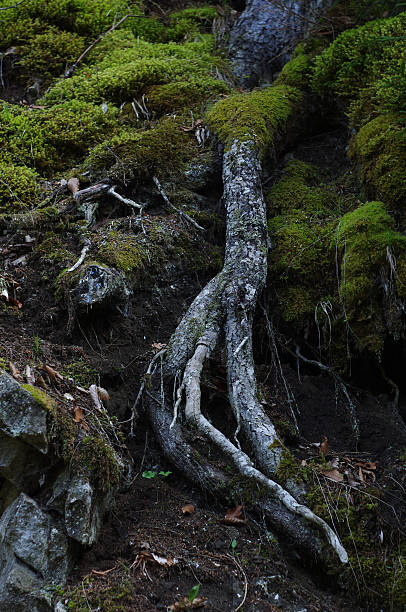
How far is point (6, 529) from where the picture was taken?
2795 millimetres

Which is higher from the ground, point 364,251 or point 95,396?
point 364,251

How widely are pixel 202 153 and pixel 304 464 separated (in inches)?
156

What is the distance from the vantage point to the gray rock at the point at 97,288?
4.01m

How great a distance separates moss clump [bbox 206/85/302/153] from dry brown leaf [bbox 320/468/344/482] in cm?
356

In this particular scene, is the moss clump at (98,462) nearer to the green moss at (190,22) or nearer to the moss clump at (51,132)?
the moss clump at (51,132)

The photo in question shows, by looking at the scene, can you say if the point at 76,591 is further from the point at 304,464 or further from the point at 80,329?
the point at 80,329

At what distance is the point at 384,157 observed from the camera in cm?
482

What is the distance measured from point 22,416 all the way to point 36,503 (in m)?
0.53

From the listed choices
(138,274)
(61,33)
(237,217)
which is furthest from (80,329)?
(61,33)

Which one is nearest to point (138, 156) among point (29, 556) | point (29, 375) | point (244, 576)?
point (29, 375)

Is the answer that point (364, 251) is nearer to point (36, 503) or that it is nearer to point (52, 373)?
point (52, 373)

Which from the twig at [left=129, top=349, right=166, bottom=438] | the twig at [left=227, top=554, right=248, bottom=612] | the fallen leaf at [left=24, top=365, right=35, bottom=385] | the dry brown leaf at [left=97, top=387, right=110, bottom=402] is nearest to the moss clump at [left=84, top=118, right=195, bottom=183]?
the twig at [left=129, top=349, right=166, bottom=438]

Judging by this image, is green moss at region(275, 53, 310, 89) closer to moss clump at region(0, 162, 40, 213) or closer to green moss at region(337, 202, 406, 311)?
green moss at region(337, 202, 406, 311)

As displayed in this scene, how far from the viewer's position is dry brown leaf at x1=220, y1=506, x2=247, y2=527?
10.3 ft
